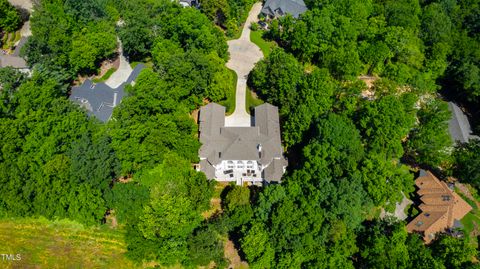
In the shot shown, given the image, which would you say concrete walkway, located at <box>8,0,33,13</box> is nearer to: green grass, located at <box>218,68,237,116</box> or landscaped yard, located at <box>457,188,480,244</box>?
green grass, located at <box>218,68,237,116</box>

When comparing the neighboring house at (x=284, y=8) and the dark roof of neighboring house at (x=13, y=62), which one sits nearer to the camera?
the dark roof of neighboring house at (x=13, y=62)

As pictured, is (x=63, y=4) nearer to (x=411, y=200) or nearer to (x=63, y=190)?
(x=63, y=190)

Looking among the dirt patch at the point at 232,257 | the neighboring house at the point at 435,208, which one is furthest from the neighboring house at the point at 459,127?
the dirt patch at the point at 232,257

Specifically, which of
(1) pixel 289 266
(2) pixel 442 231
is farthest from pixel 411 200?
(1) pixel 289 266

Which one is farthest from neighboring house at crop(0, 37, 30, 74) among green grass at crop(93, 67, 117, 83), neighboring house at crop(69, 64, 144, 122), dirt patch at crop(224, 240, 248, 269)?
dirt patch at crop(224, 240, 248, 269)

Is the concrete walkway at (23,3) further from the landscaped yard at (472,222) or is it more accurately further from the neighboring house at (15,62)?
the landscaped yard at (472,222)

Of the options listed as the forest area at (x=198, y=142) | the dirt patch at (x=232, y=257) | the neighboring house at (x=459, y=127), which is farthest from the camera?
the neighboring house at (x=459, y=127)

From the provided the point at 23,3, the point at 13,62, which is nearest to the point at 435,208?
the point at 13,62
